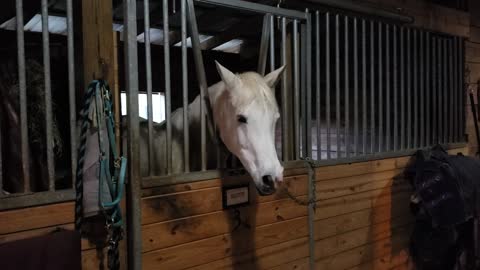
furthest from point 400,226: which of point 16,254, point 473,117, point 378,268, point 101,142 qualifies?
point 16,254

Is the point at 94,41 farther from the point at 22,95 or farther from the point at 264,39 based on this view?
the point at 264,39

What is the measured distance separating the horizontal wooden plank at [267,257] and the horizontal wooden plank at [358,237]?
14 cm

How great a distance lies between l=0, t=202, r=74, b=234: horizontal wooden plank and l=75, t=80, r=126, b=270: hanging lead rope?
33mm

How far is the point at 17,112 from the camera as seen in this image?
3.55ft

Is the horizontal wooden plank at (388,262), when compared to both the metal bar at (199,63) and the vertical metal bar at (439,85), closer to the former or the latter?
the vertical metal bar at (439,85)

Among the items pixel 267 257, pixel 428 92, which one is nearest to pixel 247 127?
pixel 267 257

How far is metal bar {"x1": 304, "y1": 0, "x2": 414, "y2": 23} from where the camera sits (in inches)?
70.3

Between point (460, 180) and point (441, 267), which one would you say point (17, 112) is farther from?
point (441, 267)

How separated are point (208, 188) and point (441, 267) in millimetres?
1606

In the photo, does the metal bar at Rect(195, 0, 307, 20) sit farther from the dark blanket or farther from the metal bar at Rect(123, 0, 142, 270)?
the dark blanket

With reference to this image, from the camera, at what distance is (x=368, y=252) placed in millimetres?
2047

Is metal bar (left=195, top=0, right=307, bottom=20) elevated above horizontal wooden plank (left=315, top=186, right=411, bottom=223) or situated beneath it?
elevated above

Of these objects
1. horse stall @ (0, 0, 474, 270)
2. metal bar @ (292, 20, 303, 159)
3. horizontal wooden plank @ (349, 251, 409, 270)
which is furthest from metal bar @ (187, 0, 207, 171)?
horizontal wooden plank @ (349, 251, 409, 270)

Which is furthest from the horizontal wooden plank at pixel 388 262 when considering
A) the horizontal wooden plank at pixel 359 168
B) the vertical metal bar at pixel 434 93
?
the vertical metal bar at pixel 434 93
